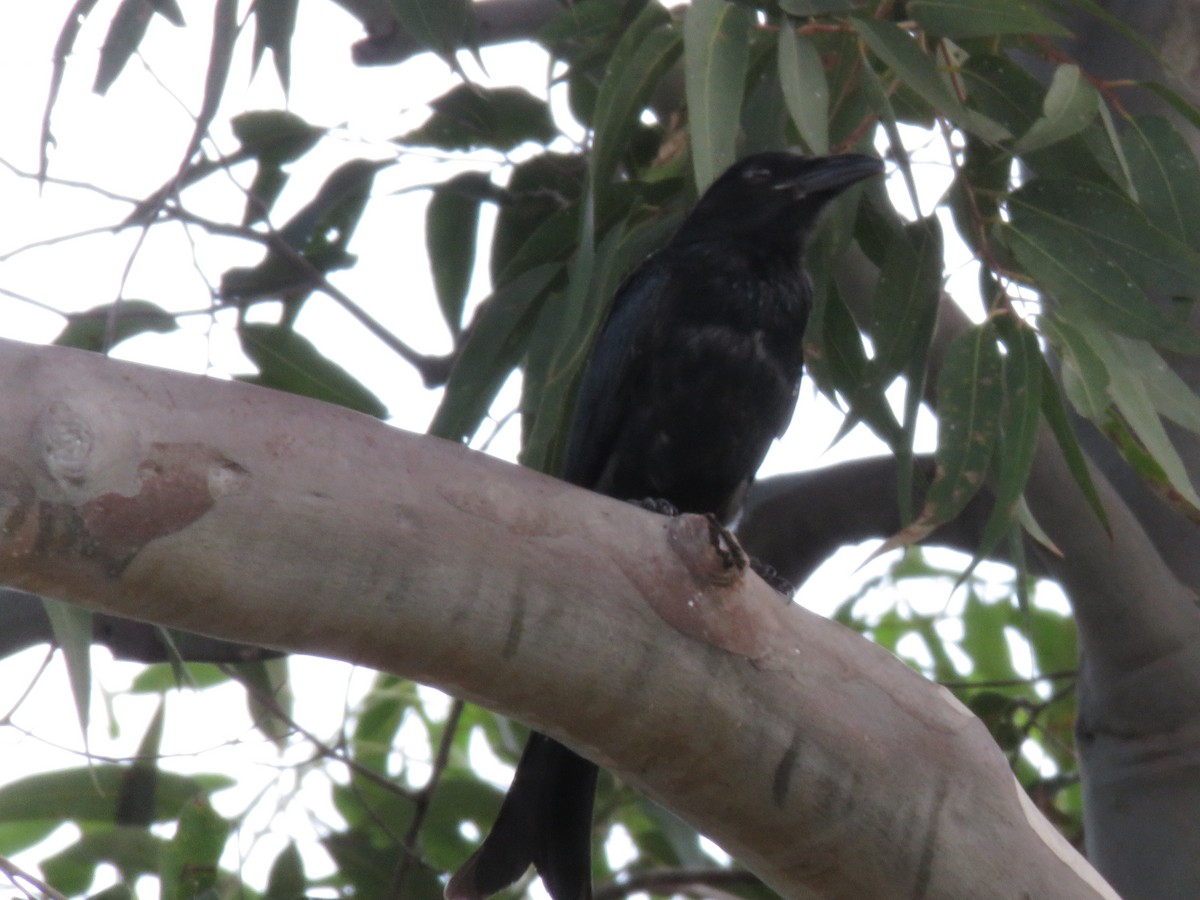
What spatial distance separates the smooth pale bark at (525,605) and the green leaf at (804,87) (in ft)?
1.88

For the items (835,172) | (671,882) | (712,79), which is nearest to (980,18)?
(712,79)

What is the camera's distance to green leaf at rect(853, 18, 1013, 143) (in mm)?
1837

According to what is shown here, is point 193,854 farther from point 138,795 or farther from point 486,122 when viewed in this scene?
point 486,122

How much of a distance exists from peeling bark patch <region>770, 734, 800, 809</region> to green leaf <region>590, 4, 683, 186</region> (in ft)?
2.78

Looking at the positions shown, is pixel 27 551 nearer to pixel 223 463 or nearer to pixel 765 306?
pixel 223 463

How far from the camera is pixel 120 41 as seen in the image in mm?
2234

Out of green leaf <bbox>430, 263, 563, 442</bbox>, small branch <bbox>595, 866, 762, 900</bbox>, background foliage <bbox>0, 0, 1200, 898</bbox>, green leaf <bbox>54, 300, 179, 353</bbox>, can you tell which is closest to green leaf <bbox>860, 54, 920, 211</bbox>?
background foliage <bbox>0, 0, 1200, 898</bbox>

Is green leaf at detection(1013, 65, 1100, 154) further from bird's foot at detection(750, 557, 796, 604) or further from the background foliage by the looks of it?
bird's foot at detection(750, 557, 796, 604)

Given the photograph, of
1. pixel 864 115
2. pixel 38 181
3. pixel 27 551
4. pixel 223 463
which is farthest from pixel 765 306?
pixel 27 551

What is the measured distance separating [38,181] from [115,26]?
0.29 m

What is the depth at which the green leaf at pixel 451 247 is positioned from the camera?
2.83 m

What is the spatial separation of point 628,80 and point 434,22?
0.89 ft

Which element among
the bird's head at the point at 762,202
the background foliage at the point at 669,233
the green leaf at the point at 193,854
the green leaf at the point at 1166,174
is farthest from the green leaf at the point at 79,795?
the green leaf at the point at 1166,174

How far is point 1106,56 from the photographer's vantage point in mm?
2664
